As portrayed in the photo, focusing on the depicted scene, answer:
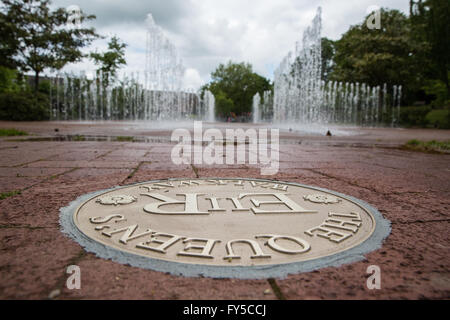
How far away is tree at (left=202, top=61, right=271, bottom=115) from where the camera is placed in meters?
46.3

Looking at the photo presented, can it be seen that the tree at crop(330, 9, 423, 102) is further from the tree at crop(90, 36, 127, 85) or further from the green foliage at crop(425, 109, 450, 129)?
the tree at crop(90, 36, 127, 85)

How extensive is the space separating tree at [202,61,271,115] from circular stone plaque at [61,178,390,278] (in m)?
44.7

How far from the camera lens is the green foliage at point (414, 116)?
22344mm

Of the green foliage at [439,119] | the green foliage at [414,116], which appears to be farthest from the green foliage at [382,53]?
the green foliage at [439,119]

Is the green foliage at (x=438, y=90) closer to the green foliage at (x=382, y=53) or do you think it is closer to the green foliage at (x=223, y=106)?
the green foliage at (x=382, y=53)

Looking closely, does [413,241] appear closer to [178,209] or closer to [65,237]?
[178,209]

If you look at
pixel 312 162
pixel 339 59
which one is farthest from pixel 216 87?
pixel 312 162

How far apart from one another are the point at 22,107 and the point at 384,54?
82.6 feet

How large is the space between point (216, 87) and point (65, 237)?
156 ft

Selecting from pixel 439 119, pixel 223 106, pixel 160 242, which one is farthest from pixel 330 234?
pixel 223 106

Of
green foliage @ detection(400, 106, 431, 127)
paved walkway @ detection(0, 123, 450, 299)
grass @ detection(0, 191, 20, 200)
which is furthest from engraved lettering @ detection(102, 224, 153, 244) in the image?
green foliage @ detection(400, 106, 431, 127)

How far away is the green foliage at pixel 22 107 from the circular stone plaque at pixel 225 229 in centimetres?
1929

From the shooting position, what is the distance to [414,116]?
22.9 metres

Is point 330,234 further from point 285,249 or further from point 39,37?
point 39,37
